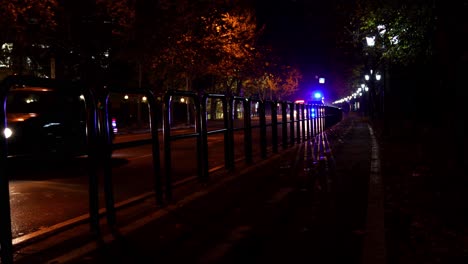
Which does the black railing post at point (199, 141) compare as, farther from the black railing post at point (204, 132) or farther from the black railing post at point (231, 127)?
the black railing post at point (231, 127)

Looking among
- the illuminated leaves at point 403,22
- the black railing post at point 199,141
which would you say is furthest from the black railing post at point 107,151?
the illuminated leaves at point 403,22

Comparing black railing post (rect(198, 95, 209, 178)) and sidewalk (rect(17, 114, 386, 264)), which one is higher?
black railing post (rect(198, 95, 209, 178))

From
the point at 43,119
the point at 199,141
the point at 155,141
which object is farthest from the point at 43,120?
the point at 155,141

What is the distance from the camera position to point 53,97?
1163 centimetres

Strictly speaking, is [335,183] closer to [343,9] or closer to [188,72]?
[343,9]

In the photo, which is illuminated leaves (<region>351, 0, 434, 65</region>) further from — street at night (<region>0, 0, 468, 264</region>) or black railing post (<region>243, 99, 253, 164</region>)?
black railing post (<region>243, 99, 253, 164</region>)

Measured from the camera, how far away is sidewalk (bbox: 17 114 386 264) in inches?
190

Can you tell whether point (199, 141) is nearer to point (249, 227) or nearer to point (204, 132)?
point (204, 132)

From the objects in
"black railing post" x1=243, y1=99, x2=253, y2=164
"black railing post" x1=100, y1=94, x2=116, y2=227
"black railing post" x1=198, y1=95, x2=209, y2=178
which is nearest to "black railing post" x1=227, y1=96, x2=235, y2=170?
"black railing post" x1=243, y1=99, x2=253, y2=164

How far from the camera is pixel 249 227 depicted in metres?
5.93

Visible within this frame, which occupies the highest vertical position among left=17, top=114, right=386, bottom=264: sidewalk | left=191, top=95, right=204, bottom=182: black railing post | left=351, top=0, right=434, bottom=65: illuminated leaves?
left=351, top=0, right=434, bottom=65: illuminated leaves

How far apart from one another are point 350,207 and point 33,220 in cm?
424

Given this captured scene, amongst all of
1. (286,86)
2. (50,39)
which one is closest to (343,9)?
(50,39)

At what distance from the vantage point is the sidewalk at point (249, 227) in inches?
190
